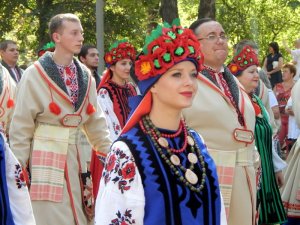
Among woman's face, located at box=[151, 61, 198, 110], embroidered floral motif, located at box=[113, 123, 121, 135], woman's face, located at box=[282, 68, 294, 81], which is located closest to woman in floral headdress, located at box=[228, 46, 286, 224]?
embroidered floral motif, located at box=[113, 123, 121, 135]

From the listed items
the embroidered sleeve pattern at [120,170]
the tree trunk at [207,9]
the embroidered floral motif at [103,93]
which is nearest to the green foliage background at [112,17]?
the tree trunk at [207,9]

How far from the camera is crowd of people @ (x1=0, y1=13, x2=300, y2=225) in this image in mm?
4098

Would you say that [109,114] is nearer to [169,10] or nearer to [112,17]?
[169,10]

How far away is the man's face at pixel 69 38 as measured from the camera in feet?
23.7

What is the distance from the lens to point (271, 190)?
7586mm

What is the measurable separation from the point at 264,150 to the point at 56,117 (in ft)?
6.28

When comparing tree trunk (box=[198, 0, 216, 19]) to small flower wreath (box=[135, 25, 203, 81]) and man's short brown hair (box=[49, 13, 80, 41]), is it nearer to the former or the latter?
man's short brown hair (box=[49, 13, 80, 41])

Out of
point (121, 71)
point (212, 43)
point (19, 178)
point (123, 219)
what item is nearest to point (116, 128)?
point (121, 71)

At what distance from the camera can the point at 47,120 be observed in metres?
6.97

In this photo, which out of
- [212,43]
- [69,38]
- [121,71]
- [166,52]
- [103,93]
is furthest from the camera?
[121,71]

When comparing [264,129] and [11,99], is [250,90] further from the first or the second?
[11,99]

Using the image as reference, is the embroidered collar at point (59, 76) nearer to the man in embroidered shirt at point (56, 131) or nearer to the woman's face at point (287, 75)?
the man in embroidered shirt at point (56, 131)

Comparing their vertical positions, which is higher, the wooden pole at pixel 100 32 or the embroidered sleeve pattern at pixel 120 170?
→ the wooden pole at pixel 100 32

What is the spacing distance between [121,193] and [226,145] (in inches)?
79.4
